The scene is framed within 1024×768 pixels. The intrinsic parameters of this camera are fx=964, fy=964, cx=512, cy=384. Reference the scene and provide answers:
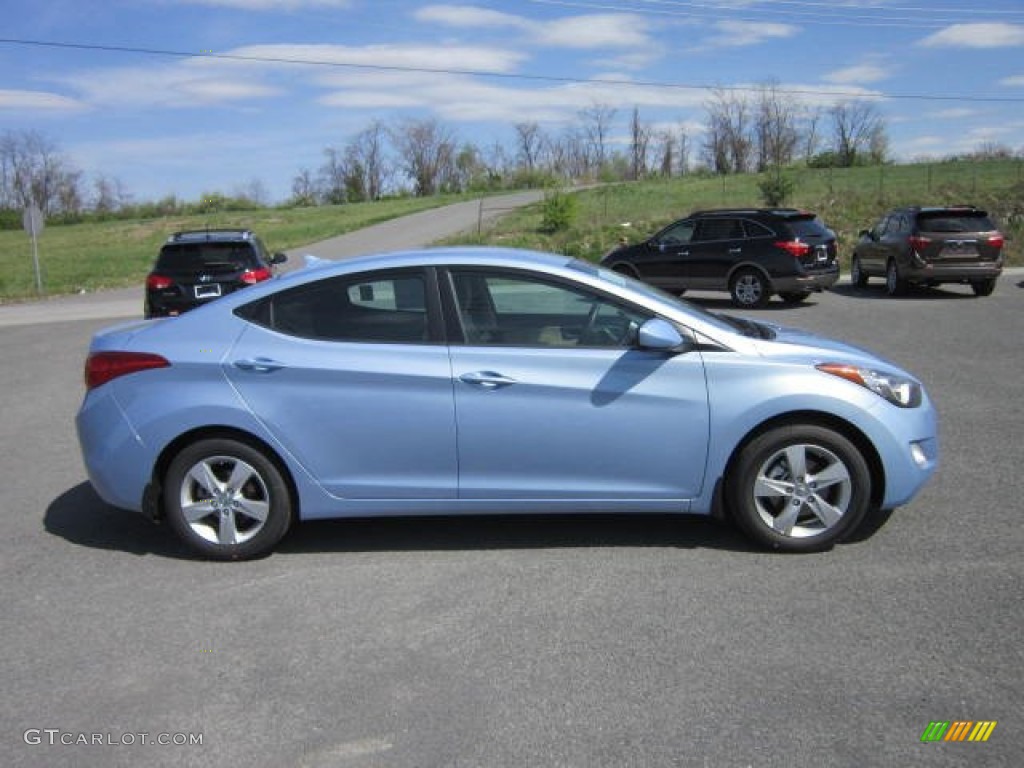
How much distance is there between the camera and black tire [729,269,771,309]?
1703 cm

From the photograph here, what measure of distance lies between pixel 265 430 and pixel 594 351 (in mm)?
1712

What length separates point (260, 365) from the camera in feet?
16.1

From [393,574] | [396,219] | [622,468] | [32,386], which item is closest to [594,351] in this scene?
[622,468]

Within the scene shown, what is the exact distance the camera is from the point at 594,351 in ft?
16.0

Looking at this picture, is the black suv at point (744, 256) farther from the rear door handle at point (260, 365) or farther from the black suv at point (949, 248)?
the rear door handle at point (260, 365)

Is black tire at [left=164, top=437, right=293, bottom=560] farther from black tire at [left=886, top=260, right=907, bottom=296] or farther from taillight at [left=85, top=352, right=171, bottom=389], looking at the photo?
black tire at [left=886, top=260, right=907, bottom=296]

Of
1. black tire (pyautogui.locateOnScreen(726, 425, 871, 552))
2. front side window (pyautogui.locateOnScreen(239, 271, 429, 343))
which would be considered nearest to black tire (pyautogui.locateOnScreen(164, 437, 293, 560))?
front side window (pyautogui.locateOnScreen(239, 271, 429, 343))

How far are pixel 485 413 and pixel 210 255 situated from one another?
10411mm

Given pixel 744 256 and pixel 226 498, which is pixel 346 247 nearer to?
pixel 744 256

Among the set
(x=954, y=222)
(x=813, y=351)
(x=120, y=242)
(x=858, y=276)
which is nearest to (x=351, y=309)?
(x=813, y=351)

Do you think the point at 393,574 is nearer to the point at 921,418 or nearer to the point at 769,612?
the point at 769,612

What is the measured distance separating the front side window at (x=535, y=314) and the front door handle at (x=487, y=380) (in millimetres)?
202

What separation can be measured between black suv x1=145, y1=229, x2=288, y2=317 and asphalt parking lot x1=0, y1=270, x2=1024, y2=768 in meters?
8.29

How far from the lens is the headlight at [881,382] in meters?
4.89
